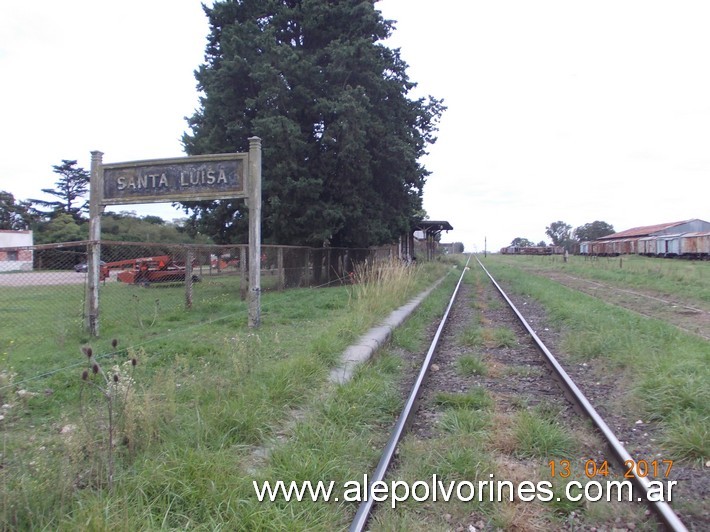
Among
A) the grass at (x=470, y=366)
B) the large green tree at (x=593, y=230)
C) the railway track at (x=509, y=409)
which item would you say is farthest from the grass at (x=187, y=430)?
the large green tree at (x=593, y=230)

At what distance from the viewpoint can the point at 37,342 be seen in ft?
26.6

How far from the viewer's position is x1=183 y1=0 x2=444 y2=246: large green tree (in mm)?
16594

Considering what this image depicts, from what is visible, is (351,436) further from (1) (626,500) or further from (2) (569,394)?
(2) (569,394)

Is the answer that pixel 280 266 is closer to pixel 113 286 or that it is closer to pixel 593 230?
pixel 113 286

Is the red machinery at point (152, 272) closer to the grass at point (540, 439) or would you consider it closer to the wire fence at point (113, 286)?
the wire fence at point (113, 286)

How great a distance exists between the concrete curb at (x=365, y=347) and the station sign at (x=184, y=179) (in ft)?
12.0

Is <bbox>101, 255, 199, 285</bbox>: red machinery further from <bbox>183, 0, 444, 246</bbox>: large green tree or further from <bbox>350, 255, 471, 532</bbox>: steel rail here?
<bbox>350, 255, 471, 532</bbox>: steel rail

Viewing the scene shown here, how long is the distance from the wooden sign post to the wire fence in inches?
37.7

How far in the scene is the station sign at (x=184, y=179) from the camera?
9648 mm

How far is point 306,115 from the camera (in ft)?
60.2

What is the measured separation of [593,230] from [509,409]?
477ft

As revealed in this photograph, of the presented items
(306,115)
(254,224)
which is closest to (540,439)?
(254,224)

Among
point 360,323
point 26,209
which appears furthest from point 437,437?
point 26,209

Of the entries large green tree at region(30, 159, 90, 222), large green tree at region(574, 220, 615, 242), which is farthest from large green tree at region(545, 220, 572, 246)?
large green tree at region(30, 159, 90, 222)
